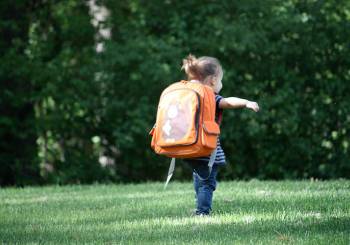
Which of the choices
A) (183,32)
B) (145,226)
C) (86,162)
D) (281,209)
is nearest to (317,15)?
(183,32)

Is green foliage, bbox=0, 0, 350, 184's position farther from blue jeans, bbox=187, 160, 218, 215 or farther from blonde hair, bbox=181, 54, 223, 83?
blue jeans, bbox=187, 160, 218, 215

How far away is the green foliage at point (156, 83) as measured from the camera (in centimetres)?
1650

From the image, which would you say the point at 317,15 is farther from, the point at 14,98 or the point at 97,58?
the point at 14,98

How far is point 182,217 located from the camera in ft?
25.5

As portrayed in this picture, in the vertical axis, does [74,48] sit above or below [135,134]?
above

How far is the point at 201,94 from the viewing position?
24.4 feet

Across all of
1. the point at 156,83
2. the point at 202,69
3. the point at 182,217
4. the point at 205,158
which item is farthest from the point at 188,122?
the point at 156,83

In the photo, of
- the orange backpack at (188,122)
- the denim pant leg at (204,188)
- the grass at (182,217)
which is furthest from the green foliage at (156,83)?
the orange backpack at (188,122)

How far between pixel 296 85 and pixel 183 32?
2.47m

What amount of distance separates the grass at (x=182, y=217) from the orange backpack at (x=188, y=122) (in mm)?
635

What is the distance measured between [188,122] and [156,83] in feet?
30.3

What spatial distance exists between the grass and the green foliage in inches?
216

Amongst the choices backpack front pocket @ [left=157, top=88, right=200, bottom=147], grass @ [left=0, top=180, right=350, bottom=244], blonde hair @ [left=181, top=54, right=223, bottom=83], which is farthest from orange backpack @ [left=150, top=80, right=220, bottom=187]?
grass @ [left=0, top=180, right=350, bottom=244]

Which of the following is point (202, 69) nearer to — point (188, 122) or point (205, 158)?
point (188, 122)
